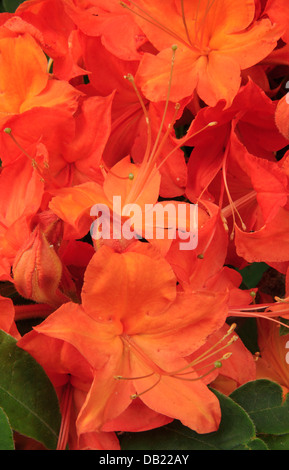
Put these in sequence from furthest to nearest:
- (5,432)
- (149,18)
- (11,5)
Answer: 1. (11,5)
2. (149,18)
3. (5,432)

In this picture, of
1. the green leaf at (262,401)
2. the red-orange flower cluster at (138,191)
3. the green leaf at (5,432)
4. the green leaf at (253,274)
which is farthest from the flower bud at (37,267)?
the green leaf at (253,274)

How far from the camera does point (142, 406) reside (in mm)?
563

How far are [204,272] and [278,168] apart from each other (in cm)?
13

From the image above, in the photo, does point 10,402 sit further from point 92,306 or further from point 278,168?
point 278,168

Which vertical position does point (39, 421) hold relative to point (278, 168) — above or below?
below

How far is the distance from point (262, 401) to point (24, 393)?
226 mm

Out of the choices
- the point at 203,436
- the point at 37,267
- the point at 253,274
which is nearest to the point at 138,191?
the point at 37,267

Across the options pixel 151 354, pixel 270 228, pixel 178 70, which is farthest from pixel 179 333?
pixel 178 70

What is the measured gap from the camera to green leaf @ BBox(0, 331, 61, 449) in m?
0.55

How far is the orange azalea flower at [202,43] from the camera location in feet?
1.98

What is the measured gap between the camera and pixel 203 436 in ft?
1.85

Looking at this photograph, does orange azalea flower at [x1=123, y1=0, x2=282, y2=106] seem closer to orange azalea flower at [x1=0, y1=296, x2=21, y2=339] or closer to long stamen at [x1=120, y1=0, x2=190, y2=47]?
long stamen at [x1=120, y1=0, x2=190, y2=47]

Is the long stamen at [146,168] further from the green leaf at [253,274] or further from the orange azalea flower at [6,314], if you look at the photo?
the green leaf at [253,274]

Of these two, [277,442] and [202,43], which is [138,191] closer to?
[202,43]
